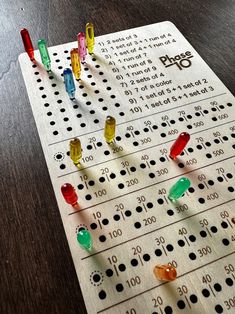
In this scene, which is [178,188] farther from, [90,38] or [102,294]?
[90,38]

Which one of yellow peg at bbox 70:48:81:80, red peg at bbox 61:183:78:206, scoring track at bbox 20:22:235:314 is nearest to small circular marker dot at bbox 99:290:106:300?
scoring track at bbox 20:22:235:314

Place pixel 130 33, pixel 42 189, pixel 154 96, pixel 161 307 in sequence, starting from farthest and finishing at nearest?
pixel 130 33, pixel 154 96, pixel 42 189, pixel 161 307

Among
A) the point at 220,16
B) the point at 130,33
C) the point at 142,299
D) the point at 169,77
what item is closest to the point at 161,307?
the point at 142,299

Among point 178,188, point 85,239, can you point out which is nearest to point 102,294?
point 85,239

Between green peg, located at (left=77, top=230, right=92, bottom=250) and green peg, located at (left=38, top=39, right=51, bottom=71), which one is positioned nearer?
green peg, located at (left=77, top=230, right=92, bottom=250)

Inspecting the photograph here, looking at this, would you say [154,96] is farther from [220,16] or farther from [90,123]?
[220,16]

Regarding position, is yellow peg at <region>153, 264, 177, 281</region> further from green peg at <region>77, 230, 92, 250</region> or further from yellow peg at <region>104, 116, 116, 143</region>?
yellow peg at <region>104, 116, 116, 143</region>
